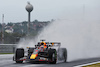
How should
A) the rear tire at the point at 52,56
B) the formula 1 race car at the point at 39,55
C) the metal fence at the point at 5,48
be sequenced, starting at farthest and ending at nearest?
1. the metal fence at the point at 5,48
2. the rear tire at the point at 52,56
3. the formula 1 race car at the point at 39,55

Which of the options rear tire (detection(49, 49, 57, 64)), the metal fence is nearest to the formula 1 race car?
rear tire (detection(49, 49, 57, 64))

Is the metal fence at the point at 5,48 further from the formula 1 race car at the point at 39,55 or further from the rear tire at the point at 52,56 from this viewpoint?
the rear tire at the point at 52,56

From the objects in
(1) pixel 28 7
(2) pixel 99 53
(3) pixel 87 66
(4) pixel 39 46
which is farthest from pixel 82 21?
(1) pixel 28 7

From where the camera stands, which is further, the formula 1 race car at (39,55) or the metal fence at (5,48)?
the metal fence at (5,48)

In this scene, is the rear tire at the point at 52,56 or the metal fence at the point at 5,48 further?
the metal fence at the point at 5,48

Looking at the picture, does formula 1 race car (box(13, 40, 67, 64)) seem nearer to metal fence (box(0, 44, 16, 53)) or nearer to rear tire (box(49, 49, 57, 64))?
rear tire (box(49, 49, 57, 64))

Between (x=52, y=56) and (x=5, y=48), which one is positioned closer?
(x=52, y=56)

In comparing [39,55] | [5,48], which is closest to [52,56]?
[39,55]

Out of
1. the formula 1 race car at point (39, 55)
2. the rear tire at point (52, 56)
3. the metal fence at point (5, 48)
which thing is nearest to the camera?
the formula 1 race car at point (39, 55)

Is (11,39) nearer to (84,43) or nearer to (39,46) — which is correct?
(84,43)

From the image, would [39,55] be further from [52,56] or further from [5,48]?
[5,48]

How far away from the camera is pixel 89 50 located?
23.8 meters

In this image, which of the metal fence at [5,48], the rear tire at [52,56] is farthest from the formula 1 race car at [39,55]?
the metal fence at [5,48]

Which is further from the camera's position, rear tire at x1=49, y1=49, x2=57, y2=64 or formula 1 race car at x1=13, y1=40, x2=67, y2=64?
rear tire at x1=49, y1=49, x2=57, y2=64
